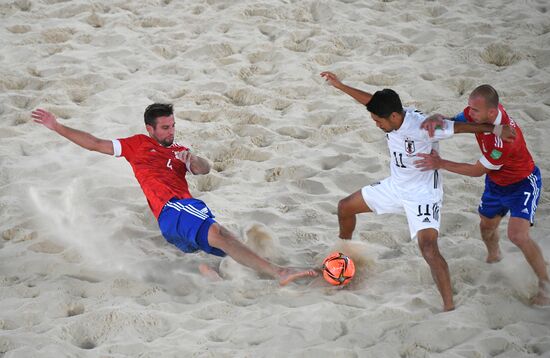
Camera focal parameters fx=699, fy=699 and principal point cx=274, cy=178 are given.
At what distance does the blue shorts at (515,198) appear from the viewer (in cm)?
403

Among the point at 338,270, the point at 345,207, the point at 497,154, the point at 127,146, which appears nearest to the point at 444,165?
the point at 497,154

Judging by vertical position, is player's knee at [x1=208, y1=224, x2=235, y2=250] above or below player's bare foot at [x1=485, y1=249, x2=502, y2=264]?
above

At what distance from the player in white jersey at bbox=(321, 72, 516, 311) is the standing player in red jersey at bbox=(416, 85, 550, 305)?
8 cm

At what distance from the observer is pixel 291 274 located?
13.6 feet

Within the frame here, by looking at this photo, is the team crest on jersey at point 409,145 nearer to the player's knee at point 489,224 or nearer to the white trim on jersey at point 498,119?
the white trim on jersey at point 498,119

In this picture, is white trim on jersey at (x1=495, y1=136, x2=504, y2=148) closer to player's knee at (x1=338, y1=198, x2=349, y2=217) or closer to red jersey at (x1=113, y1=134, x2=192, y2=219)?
player's knee at (x1=338, y1=198, x2=349, y2=217)

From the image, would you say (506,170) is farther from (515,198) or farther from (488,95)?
(488,95)

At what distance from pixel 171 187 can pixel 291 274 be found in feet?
3.37


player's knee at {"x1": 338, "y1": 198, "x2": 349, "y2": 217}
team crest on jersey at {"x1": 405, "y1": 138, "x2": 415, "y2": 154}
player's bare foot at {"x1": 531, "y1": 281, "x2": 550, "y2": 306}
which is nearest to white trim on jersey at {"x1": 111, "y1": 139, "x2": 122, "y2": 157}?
player's knee at {"x1": 338, "y1": 198, "x2": 349, "y2": 217}

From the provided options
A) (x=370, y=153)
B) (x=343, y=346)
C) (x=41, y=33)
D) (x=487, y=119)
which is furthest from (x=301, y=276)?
(x=41, y=33)

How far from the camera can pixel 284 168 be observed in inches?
219

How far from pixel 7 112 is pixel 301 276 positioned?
3.40m

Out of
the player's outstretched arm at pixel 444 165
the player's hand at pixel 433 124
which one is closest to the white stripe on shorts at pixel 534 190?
the player's outstretched arm at pixel 444 165

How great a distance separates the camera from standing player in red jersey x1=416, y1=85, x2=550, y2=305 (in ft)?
12.9
